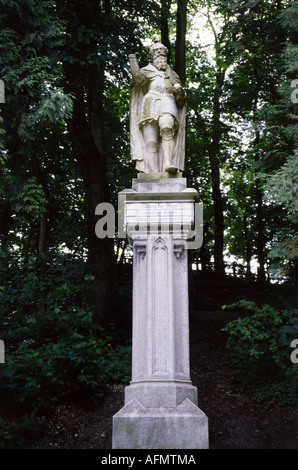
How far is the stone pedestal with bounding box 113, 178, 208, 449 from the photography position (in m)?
4.94

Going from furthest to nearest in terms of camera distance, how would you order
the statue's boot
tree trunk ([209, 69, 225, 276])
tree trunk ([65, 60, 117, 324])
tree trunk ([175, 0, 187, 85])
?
tree trunk ([209, 69, 225, 276])
tree trunk ([175, 0, 187, 85])
tree trunk ([65, 60, 117, 324])
the statue's boot

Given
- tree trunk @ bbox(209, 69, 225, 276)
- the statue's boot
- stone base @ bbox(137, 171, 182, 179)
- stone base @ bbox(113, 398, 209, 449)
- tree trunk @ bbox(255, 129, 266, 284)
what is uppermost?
tree trunk @ bbox(209, 69, 225, 276)

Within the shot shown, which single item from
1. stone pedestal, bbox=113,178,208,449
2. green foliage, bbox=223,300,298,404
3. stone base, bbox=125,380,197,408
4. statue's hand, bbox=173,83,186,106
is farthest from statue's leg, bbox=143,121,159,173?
green foliage, bbox=223,300,298,404

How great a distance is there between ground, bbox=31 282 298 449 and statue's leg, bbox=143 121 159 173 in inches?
137

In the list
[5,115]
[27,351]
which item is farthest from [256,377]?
[5,115]

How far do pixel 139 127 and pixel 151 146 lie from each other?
31cm

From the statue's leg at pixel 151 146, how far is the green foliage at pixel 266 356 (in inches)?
118

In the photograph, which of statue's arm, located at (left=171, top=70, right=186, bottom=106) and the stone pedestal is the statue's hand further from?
the stone pedestal

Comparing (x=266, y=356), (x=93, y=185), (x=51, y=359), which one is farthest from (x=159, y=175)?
(x=93, y=185)

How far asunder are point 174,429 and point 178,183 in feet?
8.76

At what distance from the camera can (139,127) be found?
20.4ft

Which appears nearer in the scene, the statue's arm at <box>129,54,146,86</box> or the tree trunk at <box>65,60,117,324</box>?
the statue's arm at <box>129,54,146,86</box>

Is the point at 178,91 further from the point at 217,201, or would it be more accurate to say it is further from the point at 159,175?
the point at 217,201

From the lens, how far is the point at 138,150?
20.1 feet
